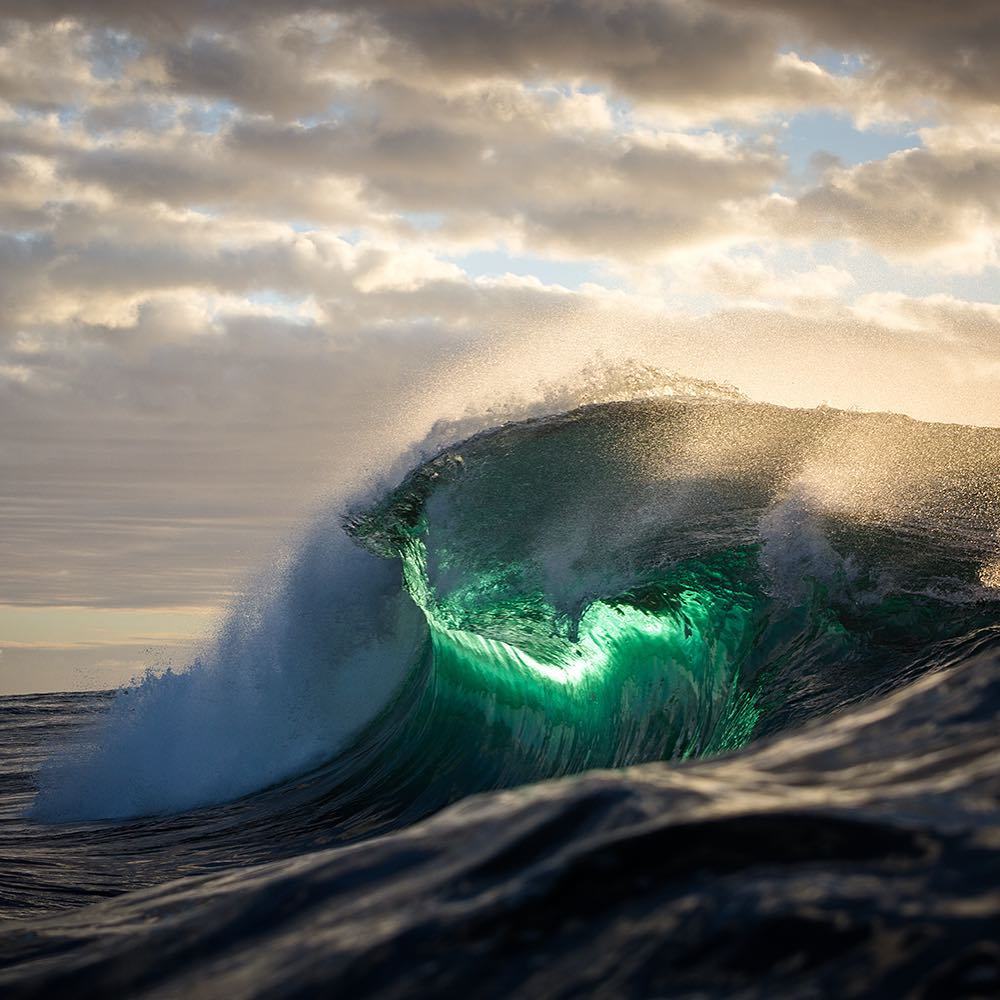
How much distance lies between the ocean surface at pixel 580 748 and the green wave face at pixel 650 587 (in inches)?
1.2

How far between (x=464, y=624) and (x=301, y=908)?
297 inches

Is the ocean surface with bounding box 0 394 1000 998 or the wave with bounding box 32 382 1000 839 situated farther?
the wave with bounding box 32 382 1000 839

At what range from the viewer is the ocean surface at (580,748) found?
201 cm

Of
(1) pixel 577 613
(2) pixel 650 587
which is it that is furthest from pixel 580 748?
(2) pixel 650 587

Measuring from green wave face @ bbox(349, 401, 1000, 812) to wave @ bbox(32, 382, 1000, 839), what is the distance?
2cm

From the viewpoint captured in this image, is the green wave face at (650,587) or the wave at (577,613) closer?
the green wave face at (650,587)

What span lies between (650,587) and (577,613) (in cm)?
59

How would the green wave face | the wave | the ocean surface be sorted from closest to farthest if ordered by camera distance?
the ocean surface < the green wave face < the wave

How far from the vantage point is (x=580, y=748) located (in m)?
9.09

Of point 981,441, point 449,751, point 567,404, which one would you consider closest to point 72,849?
point 449,751

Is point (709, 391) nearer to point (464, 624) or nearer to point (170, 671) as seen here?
point (464, 624)

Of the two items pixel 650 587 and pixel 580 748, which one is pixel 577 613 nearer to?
pixel 650 587

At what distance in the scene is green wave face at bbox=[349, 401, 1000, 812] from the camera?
7473 mm

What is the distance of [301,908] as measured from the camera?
8.06ft
